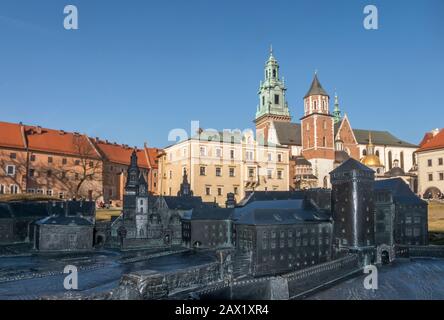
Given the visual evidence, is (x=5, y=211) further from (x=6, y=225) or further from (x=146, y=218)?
(x=146, y=218)

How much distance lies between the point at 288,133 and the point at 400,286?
65483 millimetres

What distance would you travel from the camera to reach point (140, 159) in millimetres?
100625

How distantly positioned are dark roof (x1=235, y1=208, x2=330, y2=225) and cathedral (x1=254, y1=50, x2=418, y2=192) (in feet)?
114

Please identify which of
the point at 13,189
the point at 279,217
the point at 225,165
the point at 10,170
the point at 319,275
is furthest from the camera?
the point at 225,165

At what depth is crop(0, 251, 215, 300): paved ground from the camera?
1346 inches

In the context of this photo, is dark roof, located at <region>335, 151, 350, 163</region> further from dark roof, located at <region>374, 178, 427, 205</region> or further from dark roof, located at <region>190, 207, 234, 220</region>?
dark roof, located at <region>190, 207, 234, 220</region>

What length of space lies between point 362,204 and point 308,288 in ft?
57.1

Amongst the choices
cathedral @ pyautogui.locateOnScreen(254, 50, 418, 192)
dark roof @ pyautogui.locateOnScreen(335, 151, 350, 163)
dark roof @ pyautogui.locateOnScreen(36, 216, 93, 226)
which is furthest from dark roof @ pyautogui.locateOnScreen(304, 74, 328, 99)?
dark roof @ pyautogui.locateOnScreen(36, 216, 93, 226)

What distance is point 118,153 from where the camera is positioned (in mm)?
96562

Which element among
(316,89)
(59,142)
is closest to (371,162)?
(316,89)

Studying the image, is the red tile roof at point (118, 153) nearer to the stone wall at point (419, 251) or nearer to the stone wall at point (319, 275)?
the stone wall at point (319, 275)

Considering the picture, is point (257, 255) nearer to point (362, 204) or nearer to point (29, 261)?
point (362, 204)

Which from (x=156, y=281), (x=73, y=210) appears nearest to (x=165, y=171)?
(x=73, y=210)
